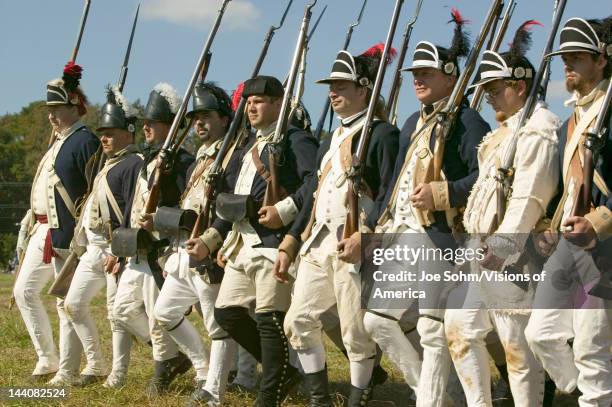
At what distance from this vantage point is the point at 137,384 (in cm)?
805

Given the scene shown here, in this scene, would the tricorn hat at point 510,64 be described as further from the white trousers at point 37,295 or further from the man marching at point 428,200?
the white trousers at point 37,295

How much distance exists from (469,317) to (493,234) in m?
0.47

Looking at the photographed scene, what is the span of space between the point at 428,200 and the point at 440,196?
7 cm

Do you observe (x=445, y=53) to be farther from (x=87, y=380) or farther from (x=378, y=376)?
(x=87, y=380)

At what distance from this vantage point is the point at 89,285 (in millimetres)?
8219

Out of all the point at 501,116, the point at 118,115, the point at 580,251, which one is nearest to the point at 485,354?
the point at 580,251

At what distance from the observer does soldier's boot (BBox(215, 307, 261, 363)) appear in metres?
6.96

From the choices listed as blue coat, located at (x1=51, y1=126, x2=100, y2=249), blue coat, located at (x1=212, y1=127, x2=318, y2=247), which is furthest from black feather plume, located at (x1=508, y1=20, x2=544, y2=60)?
blue coat, located at (x1=51, y1=126, x2=100, y2=249)

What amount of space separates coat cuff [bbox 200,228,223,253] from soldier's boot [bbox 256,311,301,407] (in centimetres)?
67

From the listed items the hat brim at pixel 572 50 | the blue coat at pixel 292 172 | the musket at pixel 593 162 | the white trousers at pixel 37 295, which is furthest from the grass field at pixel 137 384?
the hat brim at pixel 572 50

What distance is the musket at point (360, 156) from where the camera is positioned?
616 cm

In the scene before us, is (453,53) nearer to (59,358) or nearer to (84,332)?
(84,332)

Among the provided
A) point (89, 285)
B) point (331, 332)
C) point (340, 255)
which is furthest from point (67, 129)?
point (340, 255)

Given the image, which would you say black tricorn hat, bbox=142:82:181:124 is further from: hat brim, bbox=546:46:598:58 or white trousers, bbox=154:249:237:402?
hat brim, bbox=546:46:598:58
